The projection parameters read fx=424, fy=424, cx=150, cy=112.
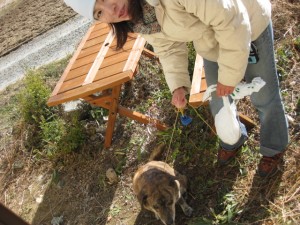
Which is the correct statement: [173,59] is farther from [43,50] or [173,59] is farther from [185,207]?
[43,50]

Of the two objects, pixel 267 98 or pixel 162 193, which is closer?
pixel 267 98

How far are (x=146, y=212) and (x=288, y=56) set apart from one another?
222cm

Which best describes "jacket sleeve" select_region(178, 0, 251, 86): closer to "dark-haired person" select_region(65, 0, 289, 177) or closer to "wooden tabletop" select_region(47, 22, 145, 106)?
"dark-haired person" select_region(65, 0, 289, 177)

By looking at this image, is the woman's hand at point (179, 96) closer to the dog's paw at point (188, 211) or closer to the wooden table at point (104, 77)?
the dog's paw at point (188, 211)

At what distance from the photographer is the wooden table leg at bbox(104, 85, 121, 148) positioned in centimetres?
492

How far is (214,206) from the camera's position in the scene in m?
3.80

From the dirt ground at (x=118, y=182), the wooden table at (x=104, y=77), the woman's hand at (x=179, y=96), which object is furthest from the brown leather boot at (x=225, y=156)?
the wooden table at (x=104, y=77)

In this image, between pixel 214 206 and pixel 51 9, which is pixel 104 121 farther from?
pixel 51 9

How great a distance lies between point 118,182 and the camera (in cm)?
467

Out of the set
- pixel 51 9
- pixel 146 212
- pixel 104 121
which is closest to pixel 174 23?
pixel 146 212

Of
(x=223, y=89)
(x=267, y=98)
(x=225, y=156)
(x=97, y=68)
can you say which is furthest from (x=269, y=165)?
(x=97, y=68)

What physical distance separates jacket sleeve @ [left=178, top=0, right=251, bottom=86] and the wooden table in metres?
1.95

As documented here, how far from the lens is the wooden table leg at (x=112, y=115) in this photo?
16.1ft

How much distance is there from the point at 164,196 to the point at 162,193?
32mm
